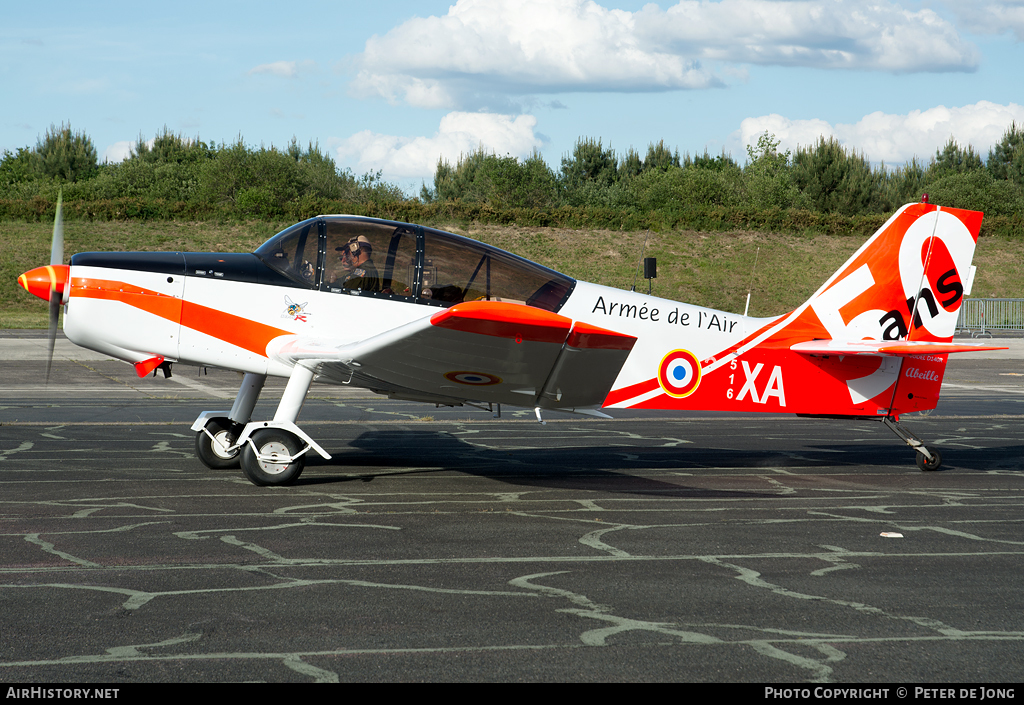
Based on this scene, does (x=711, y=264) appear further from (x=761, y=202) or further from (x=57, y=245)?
(x=57, y=245)

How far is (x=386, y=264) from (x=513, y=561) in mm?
3564

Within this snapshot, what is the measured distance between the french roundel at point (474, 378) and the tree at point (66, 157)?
2982 inches

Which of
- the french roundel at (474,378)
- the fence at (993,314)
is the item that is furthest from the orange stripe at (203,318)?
the fence at (993,314)

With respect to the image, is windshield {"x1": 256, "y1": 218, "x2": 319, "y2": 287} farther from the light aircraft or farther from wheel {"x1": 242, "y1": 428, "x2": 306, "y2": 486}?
wheel {"x1": 242, "y1": 428, "x2": 306, "y2": 486}

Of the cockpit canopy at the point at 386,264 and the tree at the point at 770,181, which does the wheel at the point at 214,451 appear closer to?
the cockpit canopy at the point at 386,264

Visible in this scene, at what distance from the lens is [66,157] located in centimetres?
7531

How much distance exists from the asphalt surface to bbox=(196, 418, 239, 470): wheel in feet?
0.59

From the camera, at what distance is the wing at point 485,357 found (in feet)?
22.9

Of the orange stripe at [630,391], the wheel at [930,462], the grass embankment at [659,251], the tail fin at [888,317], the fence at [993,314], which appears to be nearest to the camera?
the orange stripe at [630,391]

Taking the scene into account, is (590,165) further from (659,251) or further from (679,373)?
(679,373)

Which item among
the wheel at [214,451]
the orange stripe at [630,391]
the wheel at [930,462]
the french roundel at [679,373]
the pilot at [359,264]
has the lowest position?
the wheel at [214,451]

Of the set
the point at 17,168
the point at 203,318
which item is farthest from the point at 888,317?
the point at 17,168

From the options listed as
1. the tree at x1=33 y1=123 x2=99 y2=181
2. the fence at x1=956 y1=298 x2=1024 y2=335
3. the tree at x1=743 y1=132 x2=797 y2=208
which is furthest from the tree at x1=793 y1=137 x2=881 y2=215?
the tree at x1=33 y1=123 x2=99 y2=181

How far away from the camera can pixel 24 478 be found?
821 centimetres
